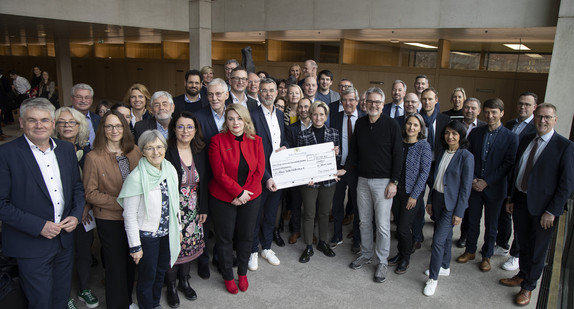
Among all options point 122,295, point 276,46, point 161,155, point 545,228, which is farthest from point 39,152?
point 276,46

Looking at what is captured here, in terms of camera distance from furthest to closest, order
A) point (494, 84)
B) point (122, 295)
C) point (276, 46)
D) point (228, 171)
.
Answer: point (276, 46) < point (494, 84) < point (228, 171) < point (122, 295)

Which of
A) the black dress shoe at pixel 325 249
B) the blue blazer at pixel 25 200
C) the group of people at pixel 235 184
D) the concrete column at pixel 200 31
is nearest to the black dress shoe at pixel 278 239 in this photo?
the group of people at pixel 235 184

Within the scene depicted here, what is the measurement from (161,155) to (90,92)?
1.98m

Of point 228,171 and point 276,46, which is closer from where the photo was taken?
point 228,171

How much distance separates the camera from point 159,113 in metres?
3.92

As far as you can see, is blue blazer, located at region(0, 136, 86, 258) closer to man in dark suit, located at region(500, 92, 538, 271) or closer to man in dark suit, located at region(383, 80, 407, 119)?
man in dark suit, located at region(383, 80, 407, 119)

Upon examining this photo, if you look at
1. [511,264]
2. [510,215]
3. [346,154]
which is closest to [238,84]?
[346,154]

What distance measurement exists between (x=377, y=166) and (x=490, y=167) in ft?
4.53

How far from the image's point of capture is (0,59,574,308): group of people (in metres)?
2.92

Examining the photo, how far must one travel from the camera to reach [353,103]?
15.4 ft

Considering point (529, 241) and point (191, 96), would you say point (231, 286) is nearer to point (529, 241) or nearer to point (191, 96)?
point (191, 96)

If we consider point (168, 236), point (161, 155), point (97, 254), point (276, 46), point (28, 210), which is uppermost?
point (276, 46)

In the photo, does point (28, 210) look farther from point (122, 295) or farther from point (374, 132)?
point (374, 132)

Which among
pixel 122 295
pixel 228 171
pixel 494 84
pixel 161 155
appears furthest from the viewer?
pixel 494 84
